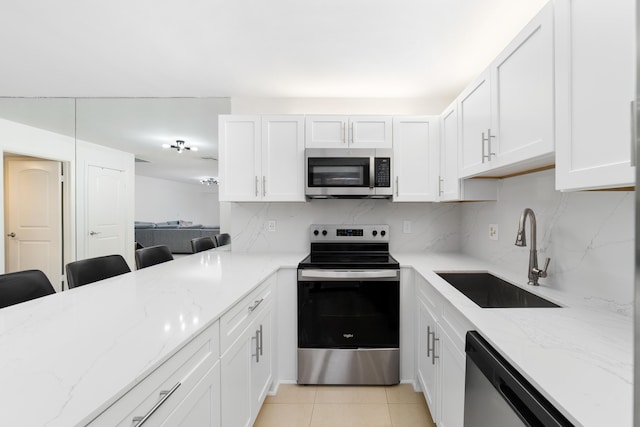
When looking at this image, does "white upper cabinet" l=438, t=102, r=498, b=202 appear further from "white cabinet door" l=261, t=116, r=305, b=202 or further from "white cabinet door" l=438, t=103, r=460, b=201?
"white cabinet door" l=261, t=116, r=305, b=202

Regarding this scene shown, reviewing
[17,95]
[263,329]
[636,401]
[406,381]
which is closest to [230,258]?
[263,329]

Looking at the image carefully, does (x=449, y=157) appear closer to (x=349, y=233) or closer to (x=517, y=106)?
(x=517, y=106)

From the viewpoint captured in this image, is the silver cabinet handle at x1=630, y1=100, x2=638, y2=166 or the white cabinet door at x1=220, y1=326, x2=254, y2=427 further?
the white cabinet door at x1=220, y1=326, x2=254, y2=427

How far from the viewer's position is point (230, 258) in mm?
2395

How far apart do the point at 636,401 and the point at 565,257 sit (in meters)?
1.44

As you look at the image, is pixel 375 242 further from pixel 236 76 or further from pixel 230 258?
pixel 236 76

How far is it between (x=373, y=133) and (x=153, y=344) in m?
2.09

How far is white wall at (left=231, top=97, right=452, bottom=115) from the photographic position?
2.67 metres

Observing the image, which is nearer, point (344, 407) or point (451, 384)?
point (451, 384)

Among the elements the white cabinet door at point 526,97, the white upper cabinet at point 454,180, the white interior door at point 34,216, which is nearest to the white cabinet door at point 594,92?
the white cabinet door at point 526,97

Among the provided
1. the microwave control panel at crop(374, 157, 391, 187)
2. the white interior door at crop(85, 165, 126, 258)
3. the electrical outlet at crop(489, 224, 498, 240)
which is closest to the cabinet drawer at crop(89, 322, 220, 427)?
the microwave control panel at crop(374, 157, 391, 187)

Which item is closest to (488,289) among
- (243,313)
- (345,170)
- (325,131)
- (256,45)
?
(345,170)

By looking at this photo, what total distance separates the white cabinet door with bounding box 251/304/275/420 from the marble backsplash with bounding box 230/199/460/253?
91 centimetres

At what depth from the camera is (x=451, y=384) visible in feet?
4.40
